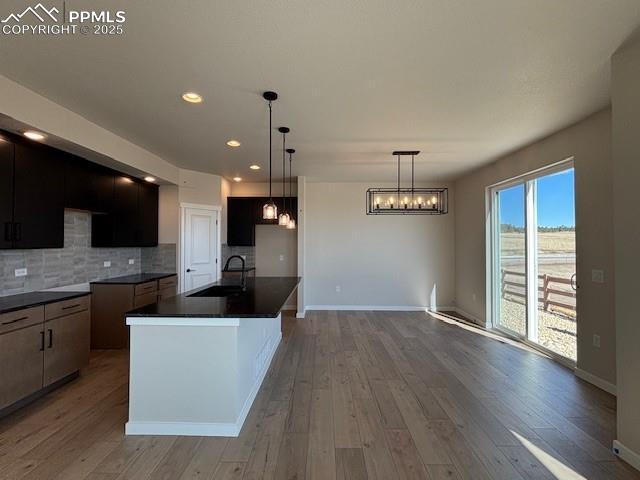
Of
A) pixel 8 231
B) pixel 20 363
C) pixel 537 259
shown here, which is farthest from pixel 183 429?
pixel 537 259

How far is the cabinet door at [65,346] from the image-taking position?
2723mm

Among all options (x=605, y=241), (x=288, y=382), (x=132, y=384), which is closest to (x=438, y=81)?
(x=605, y=241)

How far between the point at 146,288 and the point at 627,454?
5.05m

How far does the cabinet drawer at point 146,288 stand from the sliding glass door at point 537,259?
17.3ft

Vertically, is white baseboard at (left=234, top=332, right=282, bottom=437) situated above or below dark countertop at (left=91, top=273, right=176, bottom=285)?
below

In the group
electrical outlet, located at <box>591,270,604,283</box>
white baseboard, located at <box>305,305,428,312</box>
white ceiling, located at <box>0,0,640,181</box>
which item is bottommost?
white baseboard, located at <box>305,305,428,312</box>

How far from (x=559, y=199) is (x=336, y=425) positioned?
11.8 ft

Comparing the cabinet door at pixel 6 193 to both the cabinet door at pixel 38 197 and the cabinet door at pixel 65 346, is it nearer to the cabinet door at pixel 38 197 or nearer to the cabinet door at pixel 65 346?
the cabinet door at pixel 38 197

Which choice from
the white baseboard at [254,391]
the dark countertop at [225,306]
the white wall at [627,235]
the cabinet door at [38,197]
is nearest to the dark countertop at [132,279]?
the cabinet door at [38,197]

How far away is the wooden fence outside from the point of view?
3.45 metres

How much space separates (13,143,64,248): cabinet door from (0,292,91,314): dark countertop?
1.63 ft

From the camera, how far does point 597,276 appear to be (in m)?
2.97

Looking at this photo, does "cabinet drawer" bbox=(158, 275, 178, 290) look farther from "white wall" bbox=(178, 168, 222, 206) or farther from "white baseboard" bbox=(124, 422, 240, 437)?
"white baseboard" bbox=(124, 422, 240, 437)

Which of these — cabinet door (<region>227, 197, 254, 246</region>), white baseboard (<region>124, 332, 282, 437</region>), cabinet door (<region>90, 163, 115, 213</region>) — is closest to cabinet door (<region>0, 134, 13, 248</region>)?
cabinet door (<region>90, 163, 115, 213</region>)
